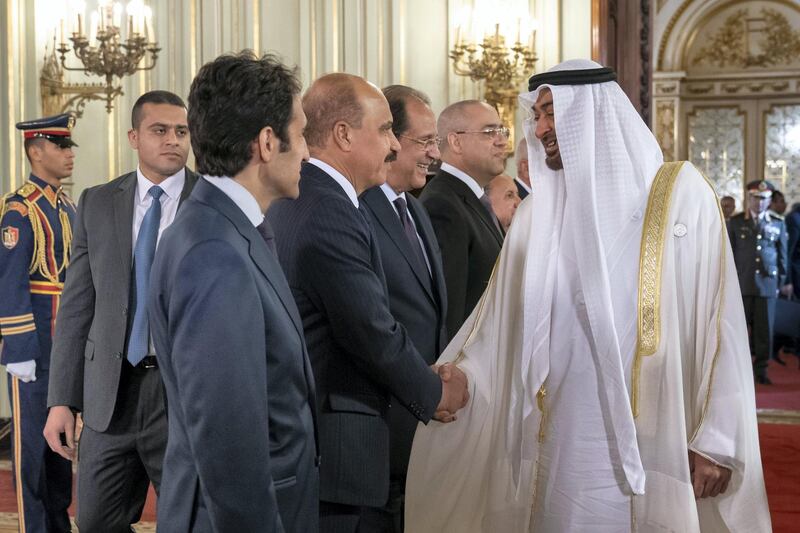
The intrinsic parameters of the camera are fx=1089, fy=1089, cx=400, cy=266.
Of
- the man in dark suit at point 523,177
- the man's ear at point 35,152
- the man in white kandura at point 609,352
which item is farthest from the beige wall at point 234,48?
the man in white kandura at point 609,352

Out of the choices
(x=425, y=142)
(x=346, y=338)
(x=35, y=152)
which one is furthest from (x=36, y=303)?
(x=346, y=338)

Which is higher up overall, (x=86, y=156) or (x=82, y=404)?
(x=86, y=156)

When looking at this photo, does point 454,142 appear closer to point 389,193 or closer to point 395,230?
point 389,193

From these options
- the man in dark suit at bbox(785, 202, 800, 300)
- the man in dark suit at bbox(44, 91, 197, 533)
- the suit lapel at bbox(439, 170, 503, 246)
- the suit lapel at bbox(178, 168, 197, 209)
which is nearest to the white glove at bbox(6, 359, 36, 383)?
the man in dark suit at bbox(44, 91, 197, 533)

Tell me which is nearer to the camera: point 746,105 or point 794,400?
point 794,400

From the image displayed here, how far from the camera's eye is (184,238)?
5.88 feet

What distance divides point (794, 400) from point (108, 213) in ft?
21.4

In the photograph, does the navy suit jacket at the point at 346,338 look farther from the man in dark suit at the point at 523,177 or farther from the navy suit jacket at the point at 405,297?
the man in dark suit at the point at 523,177

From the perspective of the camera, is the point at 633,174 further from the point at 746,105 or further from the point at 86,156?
the point at 746,105

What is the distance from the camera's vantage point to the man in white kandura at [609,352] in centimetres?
253

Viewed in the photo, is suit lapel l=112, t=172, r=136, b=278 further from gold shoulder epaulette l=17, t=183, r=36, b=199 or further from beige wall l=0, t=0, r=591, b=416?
beige wall l=0, t=0, r=591, b=416

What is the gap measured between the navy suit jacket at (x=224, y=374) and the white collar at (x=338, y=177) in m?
0.68

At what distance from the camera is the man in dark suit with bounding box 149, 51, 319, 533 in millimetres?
1723

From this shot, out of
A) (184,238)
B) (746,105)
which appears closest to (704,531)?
(184,238)
